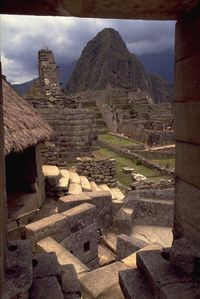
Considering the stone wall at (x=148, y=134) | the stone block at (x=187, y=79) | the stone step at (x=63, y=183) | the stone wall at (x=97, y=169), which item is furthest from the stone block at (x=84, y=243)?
the stone wall at (x=148, y=134)

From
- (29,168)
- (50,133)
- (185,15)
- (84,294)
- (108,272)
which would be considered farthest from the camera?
(50,133)

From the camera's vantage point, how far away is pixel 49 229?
5109 mm

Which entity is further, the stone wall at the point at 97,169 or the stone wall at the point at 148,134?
the stone wall at the point at 148,134

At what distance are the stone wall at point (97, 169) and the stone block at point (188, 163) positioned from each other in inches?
312

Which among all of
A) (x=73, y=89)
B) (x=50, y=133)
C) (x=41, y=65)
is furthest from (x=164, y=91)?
(x=50, y=133)

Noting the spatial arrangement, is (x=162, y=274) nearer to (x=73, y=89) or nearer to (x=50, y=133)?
(x=50, y=133)

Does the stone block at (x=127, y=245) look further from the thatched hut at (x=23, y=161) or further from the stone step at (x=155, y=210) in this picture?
the thatched hut at (x=23, y=161)

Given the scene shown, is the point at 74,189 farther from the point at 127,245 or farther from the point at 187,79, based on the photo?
the point at 187,79

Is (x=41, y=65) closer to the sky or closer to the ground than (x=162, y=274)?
closer to the sky

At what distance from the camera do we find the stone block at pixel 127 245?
5199 millimetres

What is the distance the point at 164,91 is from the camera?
12112 centimetres

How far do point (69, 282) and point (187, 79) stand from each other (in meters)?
2.02

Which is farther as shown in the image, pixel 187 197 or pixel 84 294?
pixel 84 294

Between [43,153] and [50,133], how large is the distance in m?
1.99
